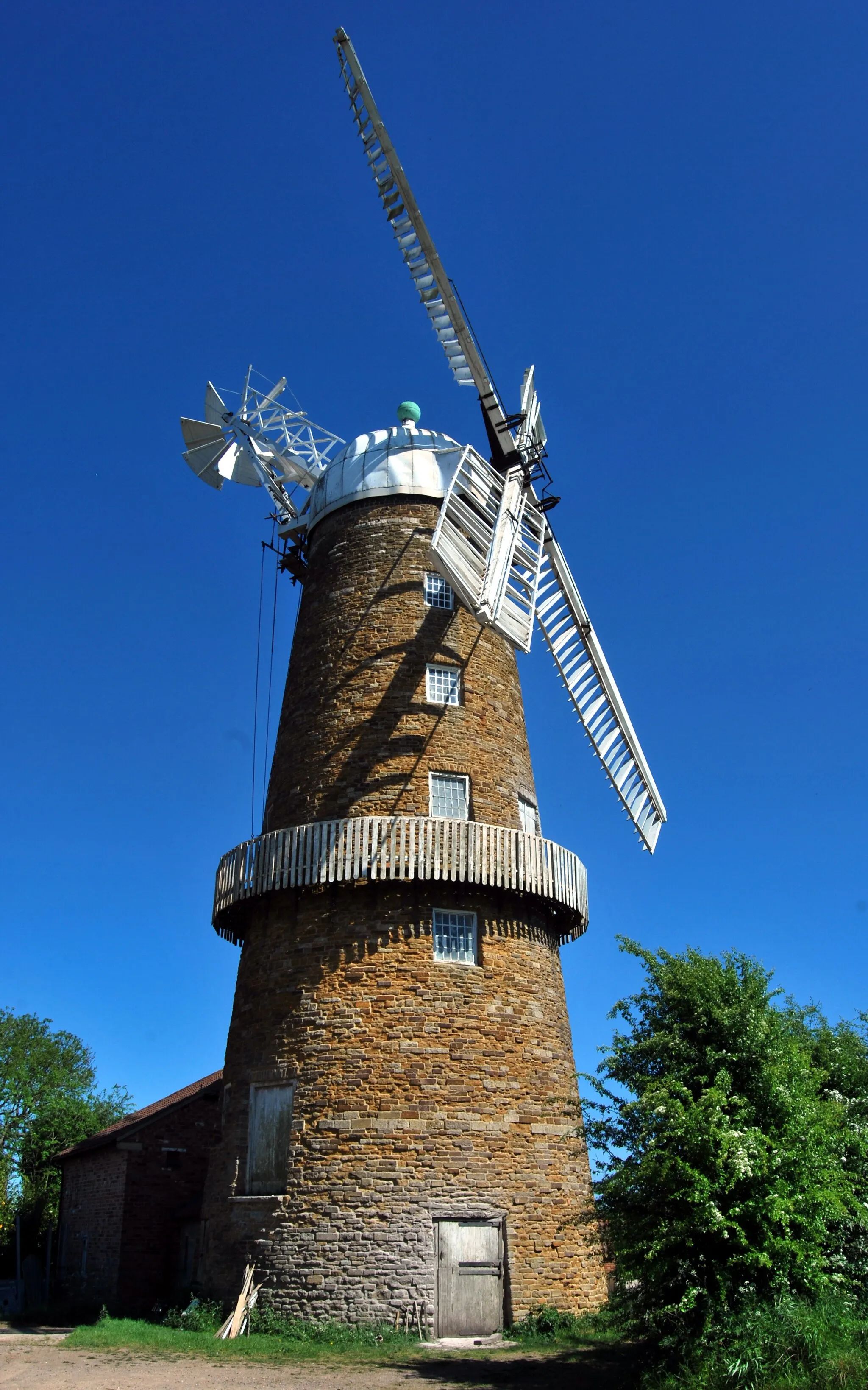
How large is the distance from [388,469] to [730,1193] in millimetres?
14407

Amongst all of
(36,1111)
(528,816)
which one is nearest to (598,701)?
(528,816)

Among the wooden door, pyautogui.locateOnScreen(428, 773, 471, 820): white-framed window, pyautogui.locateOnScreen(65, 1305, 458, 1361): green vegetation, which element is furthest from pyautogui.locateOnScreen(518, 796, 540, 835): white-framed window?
pyautogui.locateOnScreen(65, 1305, 458, 1361): green vegetation

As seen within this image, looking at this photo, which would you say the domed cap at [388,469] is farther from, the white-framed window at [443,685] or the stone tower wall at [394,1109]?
the stone tower wall at [394,1109]

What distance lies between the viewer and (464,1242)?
15.4 metres

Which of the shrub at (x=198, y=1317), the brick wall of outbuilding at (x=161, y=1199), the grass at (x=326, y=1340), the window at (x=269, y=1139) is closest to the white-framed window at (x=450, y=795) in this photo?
the window at (x=269, y=1139)

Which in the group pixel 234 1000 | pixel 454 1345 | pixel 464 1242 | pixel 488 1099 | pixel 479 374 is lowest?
pixel 454 1345

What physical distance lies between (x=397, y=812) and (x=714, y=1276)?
858cm

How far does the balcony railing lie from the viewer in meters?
17.0

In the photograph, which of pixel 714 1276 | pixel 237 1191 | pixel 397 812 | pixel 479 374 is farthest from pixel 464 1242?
pixel 479 374

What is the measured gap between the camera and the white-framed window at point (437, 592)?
20.2 m

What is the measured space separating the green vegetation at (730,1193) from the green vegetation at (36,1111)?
91.5ft

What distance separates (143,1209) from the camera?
70.1 feet

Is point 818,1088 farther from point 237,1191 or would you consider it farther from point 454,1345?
point 237,1191

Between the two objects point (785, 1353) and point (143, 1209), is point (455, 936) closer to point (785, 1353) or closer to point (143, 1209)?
point (785, 1353)
